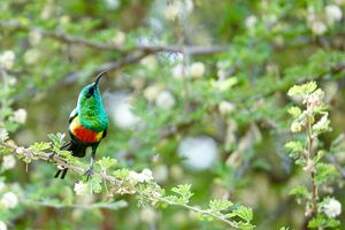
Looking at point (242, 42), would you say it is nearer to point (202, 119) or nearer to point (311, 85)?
point (202, 119)

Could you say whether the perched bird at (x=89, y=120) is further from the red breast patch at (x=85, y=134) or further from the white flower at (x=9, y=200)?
the white flower at (x=9, y=200)

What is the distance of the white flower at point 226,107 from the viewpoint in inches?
112

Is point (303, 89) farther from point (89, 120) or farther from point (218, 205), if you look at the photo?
point (89, 120)

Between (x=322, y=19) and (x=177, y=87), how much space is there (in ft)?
2.02

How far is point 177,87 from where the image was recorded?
3.06 metres

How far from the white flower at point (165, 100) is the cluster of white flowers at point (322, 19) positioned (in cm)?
61

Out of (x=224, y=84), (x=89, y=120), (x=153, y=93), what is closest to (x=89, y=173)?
(x=89, y=120)

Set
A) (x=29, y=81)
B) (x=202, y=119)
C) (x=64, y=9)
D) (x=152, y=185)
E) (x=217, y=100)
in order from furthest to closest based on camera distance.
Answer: (x=64, y=9) < (x=29, y=81) < (x=202, y=119) < (x=217, y=100) < (x=152, y=185)

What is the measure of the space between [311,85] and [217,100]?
1064 mm

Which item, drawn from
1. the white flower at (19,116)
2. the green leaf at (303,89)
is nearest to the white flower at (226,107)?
the white flower at (19,116)

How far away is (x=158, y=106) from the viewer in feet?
10.2

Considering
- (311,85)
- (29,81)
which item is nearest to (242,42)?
(29,81)

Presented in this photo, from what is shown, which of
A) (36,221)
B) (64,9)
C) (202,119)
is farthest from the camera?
(64,9)

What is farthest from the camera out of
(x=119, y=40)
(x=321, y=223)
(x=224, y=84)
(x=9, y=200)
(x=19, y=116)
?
(x=119, y=40)
